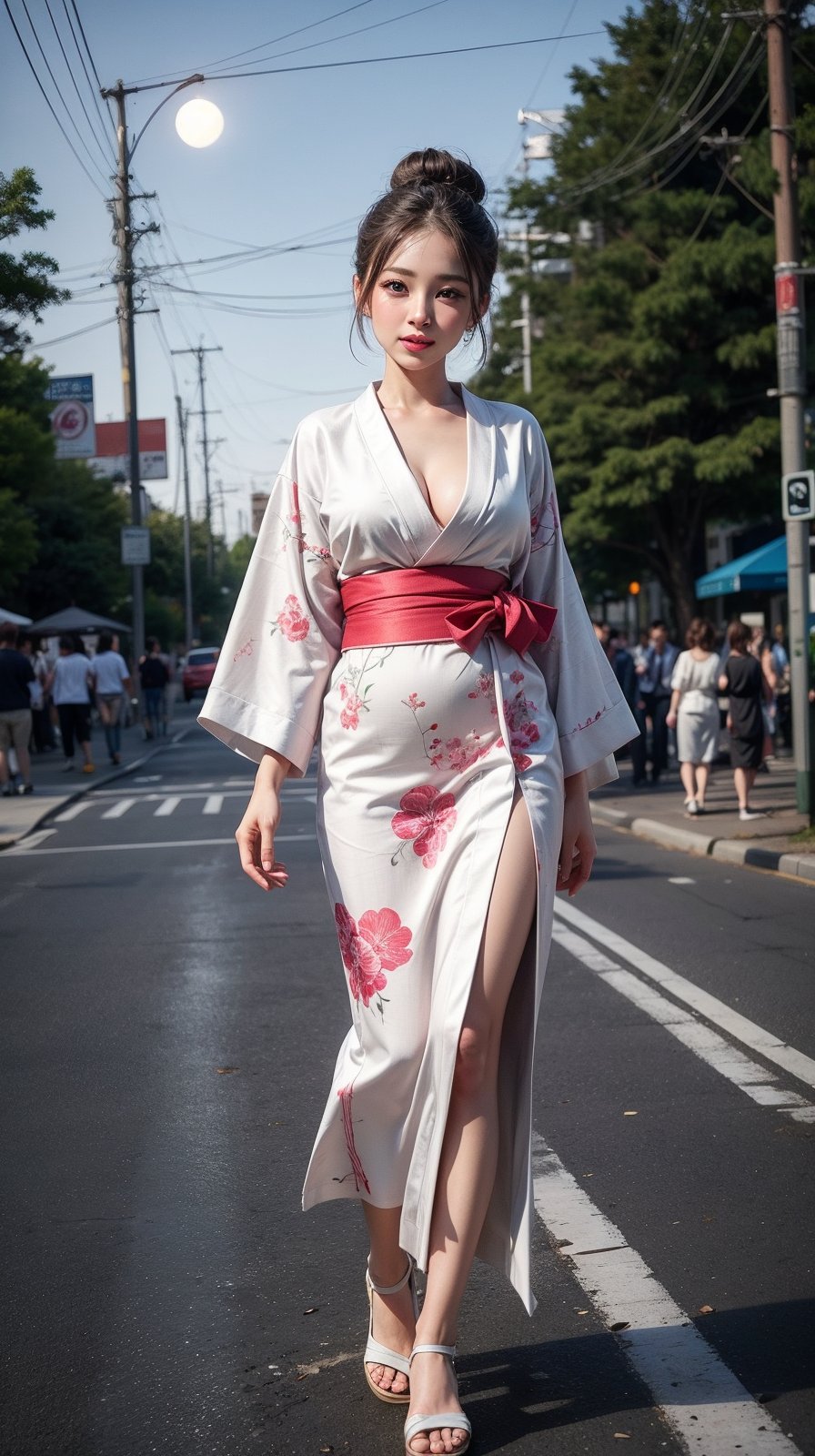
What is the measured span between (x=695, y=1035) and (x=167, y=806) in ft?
41.0

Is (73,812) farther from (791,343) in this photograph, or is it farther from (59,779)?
(791,343)

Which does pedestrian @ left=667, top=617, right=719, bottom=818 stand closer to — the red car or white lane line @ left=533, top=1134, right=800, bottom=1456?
white lane line @ left=533, top=1134, right=800, bottom=1456

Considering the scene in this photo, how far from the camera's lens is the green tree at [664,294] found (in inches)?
1062

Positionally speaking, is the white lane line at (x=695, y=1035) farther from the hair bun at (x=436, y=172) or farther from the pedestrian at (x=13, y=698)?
the pedestrian at (x=13, y=698)

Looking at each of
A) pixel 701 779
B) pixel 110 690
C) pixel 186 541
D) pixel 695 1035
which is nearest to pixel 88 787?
pixel 110 690

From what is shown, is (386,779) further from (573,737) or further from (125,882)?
(125,882)

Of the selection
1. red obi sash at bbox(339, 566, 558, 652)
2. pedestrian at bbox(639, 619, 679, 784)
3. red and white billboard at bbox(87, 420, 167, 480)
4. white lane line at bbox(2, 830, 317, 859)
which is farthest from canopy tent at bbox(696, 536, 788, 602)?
red obi sash at bbox(339, 566, 558, 652)

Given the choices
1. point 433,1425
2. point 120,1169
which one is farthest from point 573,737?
point 120,1169

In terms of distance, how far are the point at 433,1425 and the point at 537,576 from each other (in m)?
1.56

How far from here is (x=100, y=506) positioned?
5219 cm

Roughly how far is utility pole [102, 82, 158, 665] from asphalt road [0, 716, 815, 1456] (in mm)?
22085

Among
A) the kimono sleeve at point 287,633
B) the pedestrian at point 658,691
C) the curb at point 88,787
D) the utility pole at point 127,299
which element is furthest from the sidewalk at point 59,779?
the kimono sleeve at point 287,633

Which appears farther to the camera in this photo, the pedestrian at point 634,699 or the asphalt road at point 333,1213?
the pedestrian at point 634,699

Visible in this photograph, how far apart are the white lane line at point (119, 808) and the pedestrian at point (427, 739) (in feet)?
47.0
